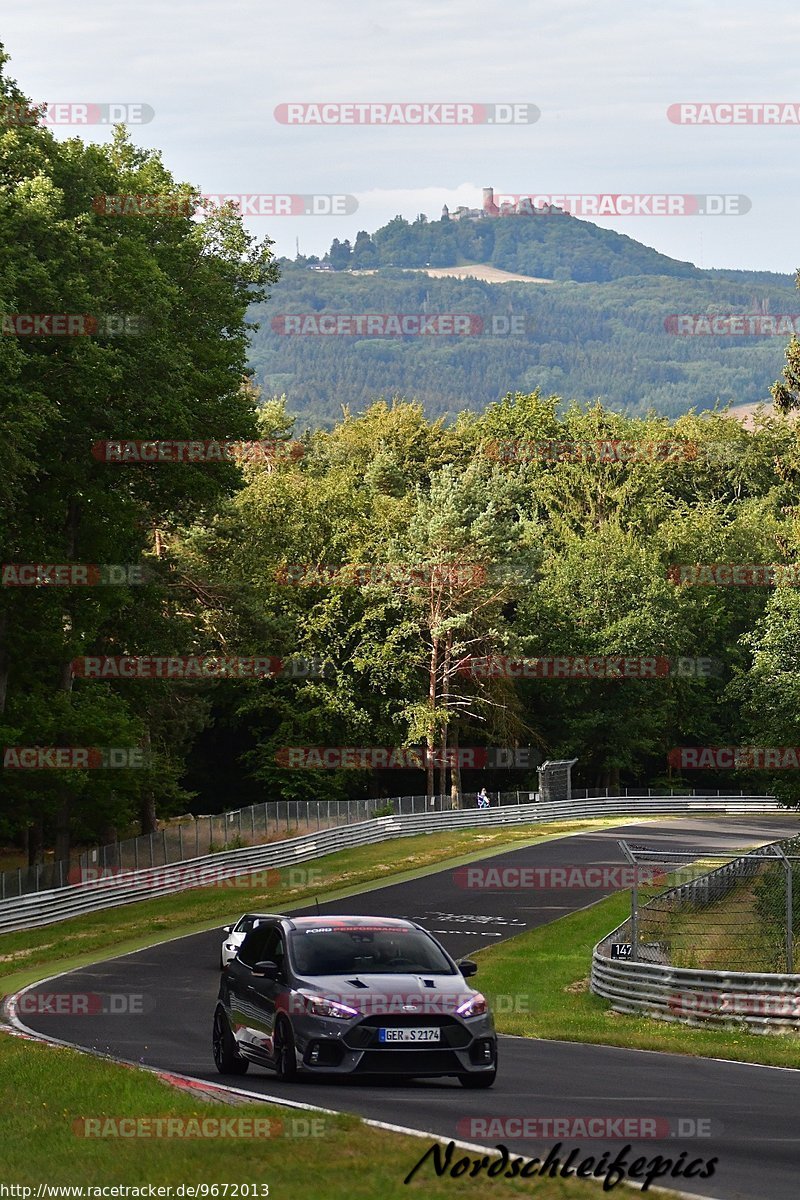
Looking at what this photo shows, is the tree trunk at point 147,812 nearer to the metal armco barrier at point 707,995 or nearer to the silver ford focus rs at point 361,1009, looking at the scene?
the metal armco barrier at point 707,995

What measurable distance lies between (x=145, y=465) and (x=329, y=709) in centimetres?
3107

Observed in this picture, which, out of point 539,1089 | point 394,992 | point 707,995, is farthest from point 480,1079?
point 707,995

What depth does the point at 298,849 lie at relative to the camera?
5750 centimetres

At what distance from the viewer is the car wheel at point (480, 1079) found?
14.7m

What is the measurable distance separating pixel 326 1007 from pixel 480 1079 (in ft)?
5.10

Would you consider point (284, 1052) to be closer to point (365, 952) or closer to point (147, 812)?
point (365, 952)

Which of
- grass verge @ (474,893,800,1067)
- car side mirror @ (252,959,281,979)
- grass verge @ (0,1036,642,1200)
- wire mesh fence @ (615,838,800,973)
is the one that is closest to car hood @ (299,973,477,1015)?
car side mirror @ (252,959,281,979)

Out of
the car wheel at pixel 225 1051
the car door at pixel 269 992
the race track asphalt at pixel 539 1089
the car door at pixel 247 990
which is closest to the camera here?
the race track asphalt at pixel 539 1089

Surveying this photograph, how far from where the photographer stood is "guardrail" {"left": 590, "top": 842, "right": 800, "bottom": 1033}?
22.1 metres

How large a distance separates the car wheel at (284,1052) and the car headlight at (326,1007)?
12.3 inches

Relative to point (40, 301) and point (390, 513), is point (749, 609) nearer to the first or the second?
point (390, 513)

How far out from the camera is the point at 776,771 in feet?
174

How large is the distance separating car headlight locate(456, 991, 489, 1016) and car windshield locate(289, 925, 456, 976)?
23.3 inches

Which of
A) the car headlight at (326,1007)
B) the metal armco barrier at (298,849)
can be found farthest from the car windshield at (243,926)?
the car headlight at (326,1007)
